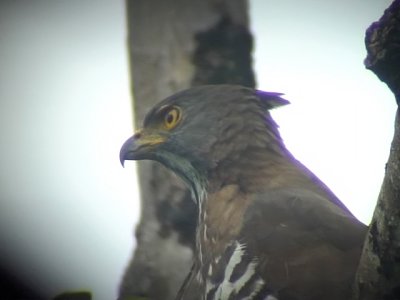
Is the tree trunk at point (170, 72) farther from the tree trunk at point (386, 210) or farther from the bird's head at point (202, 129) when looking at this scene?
the tree trunk at point (386, 210)

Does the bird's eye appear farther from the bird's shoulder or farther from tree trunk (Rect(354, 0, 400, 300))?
tree trunk (Rect(354, 0, 400, 300))

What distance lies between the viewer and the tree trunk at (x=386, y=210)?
3.05m

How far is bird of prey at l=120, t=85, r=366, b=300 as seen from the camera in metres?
4.64

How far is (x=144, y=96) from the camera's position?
616 centimetres

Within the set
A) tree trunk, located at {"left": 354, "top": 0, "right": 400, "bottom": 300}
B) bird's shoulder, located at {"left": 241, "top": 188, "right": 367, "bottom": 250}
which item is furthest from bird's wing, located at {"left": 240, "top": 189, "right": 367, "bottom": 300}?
tree trunk, located at {"left": 354, "top": 0, "right": 400, "bottom": 300}

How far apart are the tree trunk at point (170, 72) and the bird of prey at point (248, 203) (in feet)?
0.44

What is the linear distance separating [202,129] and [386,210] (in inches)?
124

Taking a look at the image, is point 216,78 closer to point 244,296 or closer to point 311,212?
point 311,212

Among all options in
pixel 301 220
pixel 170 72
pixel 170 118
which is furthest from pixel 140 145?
pixel 301 220

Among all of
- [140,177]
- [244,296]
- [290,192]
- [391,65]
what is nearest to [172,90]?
[140,177]

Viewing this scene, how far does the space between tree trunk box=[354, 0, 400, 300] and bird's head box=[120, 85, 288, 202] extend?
2.67 meters

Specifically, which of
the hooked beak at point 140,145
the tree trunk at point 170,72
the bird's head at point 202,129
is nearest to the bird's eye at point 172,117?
the bird's head at point 202,129

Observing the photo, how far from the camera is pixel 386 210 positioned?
3.38 meters

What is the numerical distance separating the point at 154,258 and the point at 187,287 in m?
0.31
